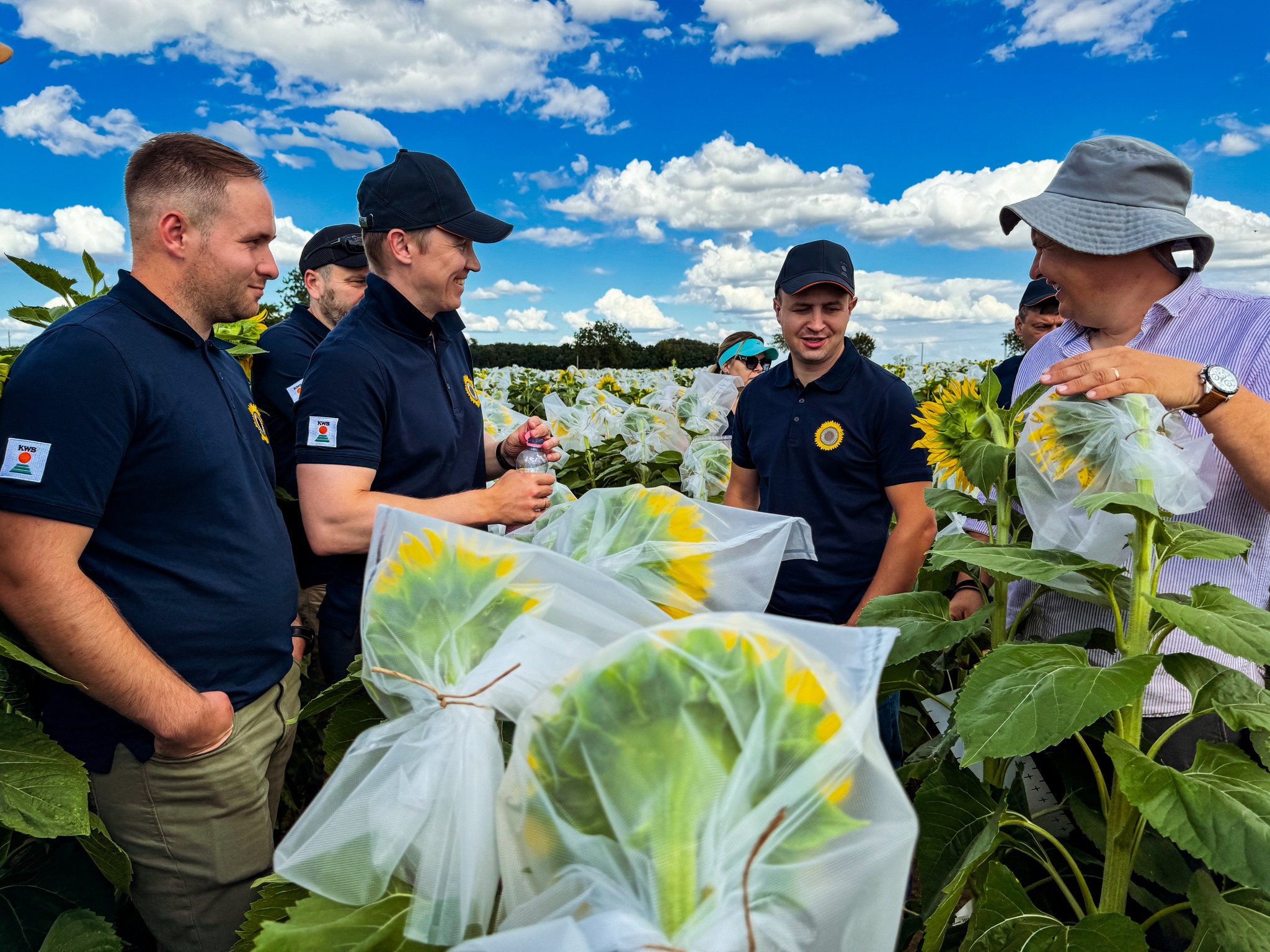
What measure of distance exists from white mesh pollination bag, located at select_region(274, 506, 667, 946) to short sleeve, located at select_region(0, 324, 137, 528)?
989mm

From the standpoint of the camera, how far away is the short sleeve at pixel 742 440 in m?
3.54

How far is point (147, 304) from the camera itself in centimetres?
202

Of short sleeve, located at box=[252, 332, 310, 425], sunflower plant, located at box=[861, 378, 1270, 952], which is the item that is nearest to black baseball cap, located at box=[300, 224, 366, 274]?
short sleeve, located at box=[252, 332, 310, 425]

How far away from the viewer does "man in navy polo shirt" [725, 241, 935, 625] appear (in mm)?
3008

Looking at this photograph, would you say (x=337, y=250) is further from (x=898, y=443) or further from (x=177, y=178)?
(x=898, y=443)

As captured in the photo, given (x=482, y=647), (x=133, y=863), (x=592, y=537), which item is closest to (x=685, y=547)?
(x=592, y=537)

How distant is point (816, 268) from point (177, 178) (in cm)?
224

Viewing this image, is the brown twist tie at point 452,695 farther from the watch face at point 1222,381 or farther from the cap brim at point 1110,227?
the cap brim at point 1110,227

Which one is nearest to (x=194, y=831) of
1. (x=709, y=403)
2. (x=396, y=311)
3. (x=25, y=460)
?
(x=25, y=460)

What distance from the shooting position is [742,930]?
0.73 metres

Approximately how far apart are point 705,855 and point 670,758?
88 millimetres

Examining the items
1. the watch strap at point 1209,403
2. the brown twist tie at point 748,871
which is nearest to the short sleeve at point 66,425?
the brown twist tie at point 748,871

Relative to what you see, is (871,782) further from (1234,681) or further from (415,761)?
(1234,681)

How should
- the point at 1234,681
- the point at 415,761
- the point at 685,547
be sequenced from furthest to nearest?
1. the point at 685,547
2. the point at 1234,681
3. the point at 415,761
